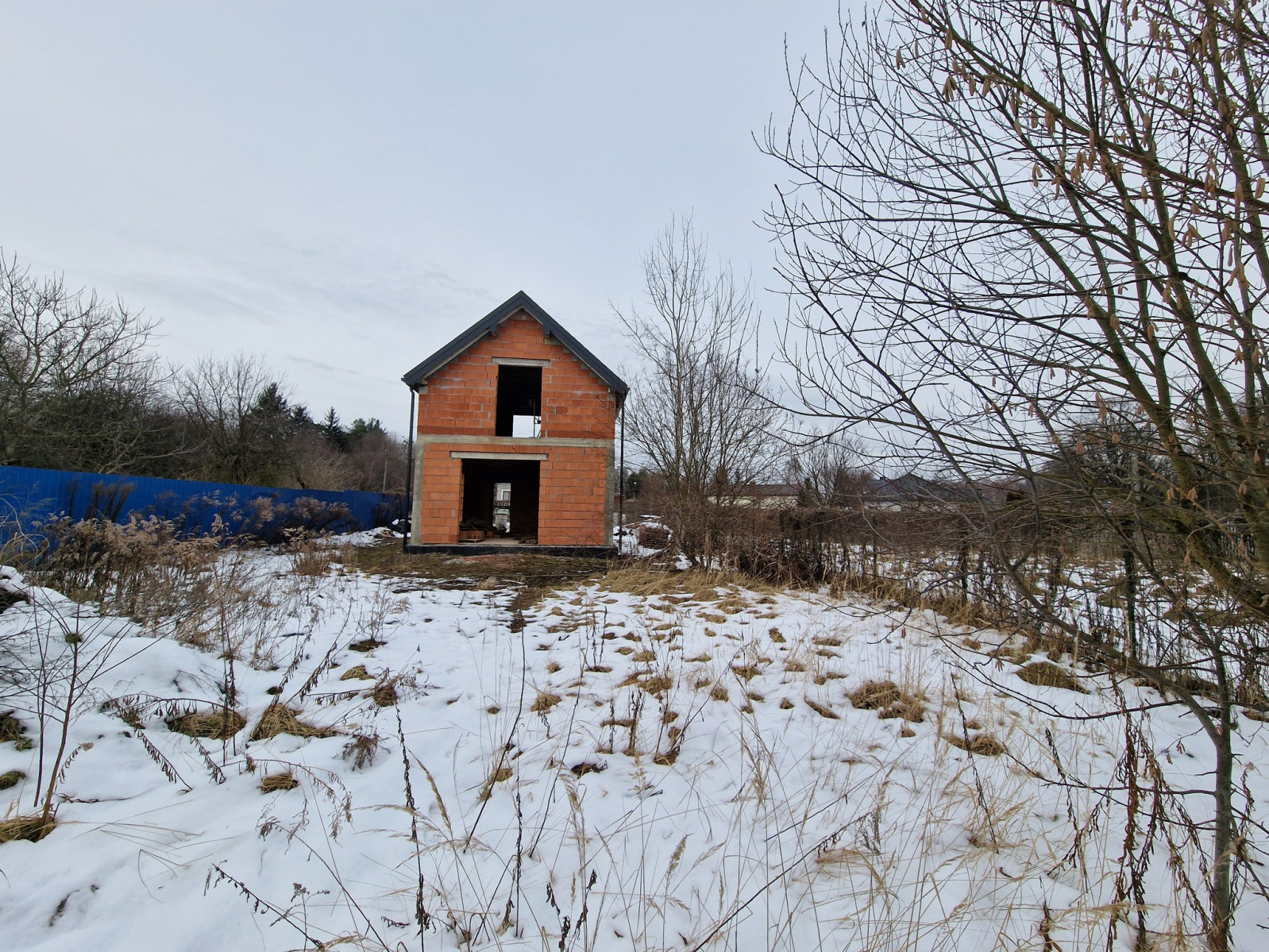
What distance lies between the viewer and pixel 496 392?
12.8 metres

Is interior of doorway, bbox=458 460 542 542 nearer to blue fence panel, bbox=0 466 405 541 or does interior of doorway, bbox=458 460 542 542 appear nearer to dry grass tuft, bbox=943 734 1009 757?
blue fence panel, bbox=0 466 405 541

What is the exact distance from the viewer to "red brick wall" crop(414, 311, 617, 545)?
41.2ft

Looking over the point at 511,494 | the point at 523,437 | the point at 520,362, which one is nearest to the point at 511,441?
the point at 523,437

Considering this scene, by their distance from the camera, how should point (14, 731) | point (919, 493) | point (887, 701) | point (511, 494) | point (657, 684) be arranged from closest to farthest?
point (919, 493), point (14, 731), point (887, 701), point (657, 684), point (511, 494)

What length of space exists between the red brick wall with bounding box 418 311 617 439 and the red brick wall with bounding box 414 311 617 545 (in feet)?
0.06

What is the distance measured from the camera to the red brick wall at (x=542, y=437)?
12.5 meters

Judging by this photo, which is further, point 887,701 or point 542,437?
point 542,437

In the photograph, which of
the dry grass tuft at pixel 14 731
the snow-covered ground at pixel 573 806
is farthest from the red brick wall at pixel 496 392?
the dry grass tuft at pixel 14 731

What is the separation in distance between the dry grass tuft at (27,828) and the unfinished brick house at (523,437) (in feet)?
33.6

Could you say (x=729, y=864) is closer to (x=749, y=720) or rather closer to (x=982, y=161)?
(x=749, y=720)

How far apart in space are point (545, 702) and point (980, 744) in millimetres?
2575

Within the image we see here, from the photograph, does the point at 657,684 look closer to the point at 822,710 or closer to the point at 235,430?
the point at 822,710

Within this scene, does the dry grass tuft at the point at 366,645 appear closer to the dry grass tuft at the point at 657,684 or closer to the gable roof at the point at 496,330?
the dry grass tuft at the point at 657,684

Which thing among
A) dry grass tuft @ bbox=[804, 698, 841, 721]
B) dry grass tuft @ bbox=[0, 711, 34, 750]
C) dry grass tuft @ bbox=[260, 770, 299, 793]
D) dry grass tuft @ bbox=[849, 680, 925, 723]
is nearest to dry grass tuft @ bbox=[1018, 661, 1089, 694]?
dry grass tuft @ bbox=[849, 680, 925, 723]
